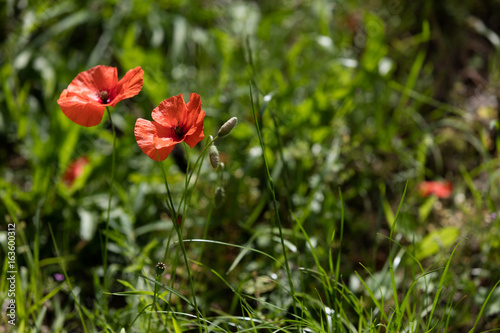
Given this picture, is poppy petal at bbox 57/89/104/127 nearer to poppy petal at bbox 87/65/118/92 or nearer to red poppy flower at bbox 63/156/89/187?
poppy petal at bbox 87/65/118/92

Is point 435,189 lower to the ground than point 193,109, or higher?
lower

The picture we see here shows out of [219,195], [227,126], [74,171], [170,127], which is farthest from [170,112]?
[74,171]

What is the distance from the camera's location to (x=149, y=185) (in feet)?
5.88

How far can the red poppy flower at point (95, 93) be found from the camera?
1.07 meters

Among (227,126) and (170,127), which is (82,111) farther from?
(227,126)

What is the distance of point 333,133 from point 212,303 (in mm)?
900

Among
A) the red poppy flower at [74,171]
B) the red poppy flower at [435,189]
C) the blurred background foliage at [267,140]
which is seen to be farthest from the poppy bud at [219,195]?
the red poppy flower at [435,189]

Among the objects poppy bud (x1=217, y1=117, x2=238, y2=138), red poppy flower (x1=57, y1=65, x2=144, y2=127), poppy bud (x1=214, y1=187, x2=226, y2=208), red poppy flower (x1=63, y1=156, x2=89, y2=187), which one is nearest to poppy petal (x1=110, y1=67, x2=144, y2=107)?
red poppy flower (x1=57, y1=65, x2=144, y2=127)

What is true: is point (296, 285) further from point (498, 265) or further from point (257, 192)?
point (498, 265)

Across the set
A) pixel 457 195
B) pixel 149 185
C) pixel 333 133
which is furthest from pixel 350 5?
pixel 149 185

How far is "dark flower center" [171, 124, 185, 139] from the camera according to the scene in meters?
1.06

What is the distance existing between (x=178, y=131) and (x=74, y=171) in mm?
1024

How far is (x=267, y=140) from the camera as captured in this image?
192 cm

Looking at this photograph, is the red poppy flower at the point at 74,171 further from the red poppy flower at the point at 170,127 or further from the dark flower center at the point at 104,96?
the red poppy flower at the point at 170,127
